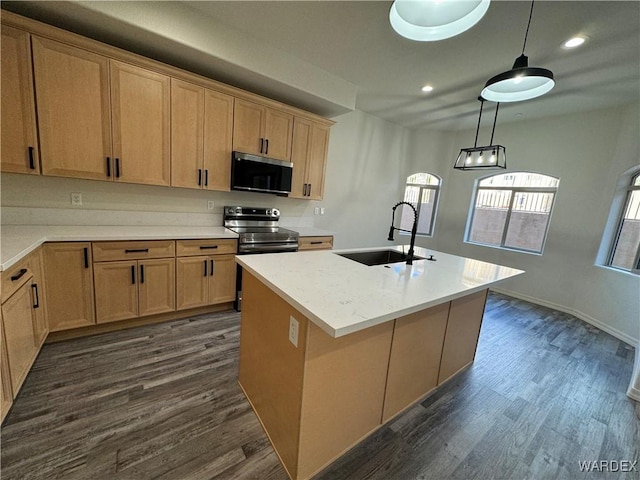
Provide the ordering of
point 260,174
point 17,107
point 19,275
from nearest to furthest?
point 19,275 → point 17,107 → point 260,174

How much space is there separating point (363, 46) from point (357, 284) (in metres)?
2.46

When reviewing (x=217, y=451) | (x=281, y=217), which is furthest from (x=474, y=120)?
(x=217, y=451)

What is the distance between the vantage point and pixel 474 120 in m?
4.37

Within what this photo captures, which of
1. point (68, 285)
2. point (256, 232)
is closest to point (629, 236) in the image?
point (256, 232)

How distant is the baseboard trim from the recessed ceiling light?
3.26 m

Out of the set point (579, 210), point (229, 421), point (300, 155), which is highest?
point (300, 155)

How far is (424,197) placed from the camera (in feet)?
18.3

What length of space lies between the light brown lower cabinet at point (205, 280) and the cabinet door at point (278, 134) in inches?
55.8

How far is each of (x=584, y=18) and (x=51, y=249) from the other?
4.50 meters

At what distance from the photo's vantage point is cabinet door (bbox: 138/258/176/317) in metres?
2.40

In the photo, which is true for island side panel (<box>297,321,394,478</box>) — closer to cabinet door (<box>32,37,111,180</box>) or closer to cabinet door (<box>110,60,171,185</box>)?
cabinet door (<box>110,60,171,185</box>)

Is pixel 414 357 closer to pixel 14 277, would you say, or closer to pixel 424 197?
→ pixel 14 277

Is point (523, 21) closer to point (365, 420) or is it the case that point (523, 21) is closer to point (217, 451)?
point (365, 420)

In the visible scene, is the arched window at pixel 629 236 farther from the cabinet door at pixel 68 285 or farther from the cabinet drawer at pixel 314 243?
the cabinet door at pixel 68 285
